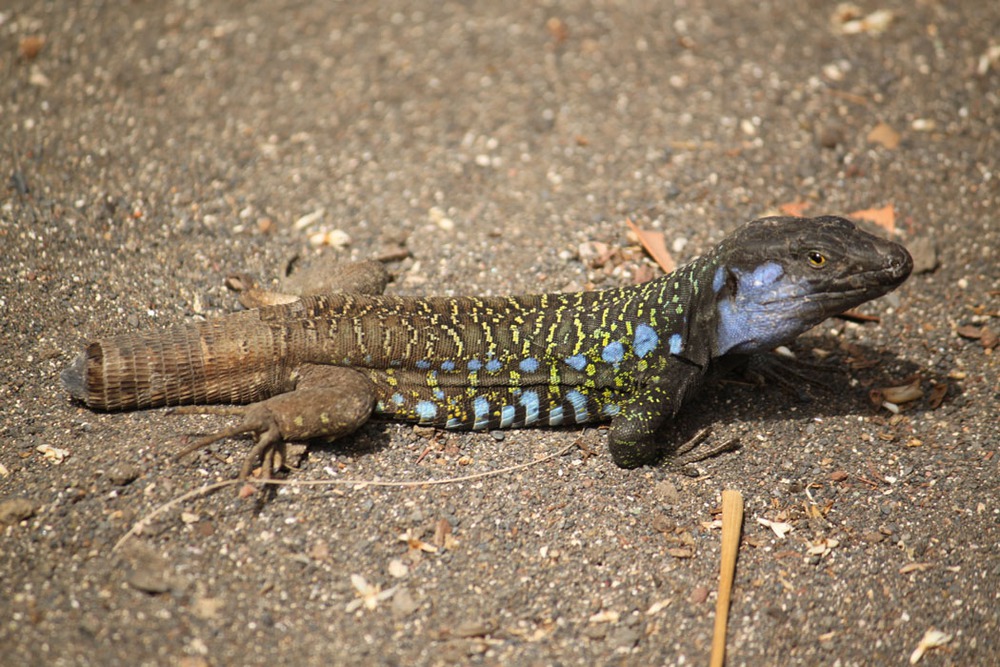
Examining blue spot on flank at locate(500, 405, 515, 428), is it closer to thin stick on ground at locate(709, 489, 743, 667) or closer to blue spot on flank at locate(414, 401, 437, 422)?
blue spot on flank at locate(414, 401, 437, 422)

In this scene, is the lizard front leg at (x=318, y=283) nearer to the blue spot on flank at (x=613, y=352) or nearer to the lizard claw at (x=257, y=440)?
the lizard claw at (x=257, y=440)

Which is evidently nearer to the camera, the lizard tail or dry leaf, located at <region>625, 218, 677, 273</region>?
the lizard tail

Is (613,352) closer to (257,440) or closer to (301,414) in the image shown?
(301,414)

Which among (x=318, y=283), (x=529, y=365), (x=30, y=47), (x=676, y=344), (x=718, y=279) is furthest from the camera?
(x=30, y=47)

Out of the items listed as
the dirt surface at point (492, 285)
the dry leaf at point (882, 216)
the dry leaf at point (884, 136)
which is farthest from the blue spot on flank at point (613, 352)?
the dry leaf at point (884, 136)

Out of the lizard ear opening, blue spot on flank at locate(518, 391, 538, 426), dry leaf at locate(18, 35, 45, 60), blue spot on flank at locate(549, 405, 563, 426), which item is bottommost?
blue spot on flank at locate(549, 405, 563, 426)

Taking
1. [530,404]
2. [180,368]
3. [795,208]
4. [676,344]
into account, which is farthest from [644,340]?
[180,368]

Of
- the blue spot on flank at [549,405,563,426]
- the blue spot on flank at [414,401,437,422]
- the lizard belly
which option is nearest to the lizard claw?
the lizard belly
